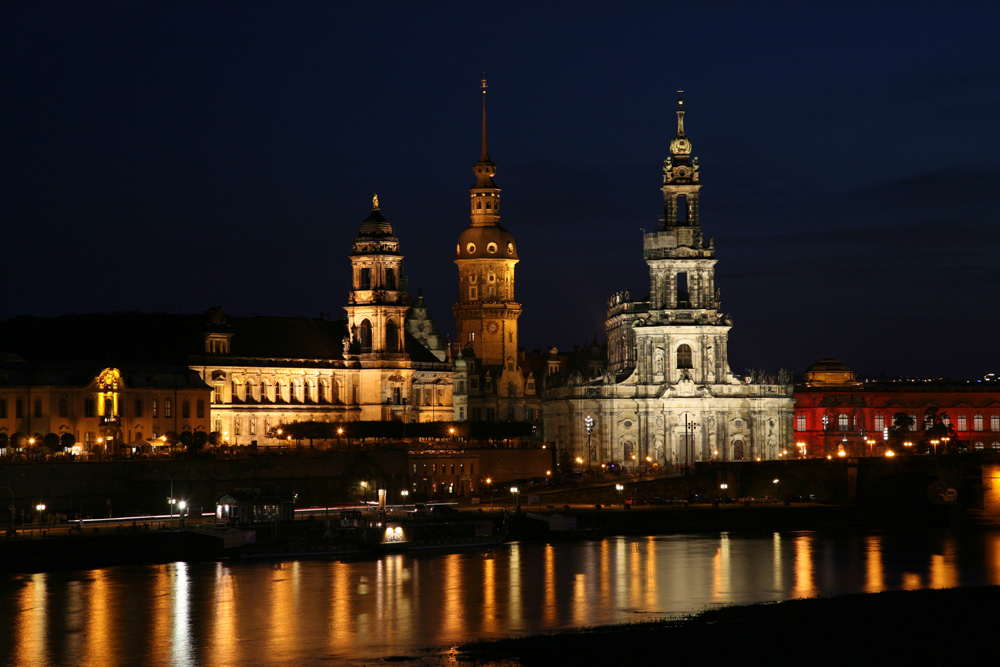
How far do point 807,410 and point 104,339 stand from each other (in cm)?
7069

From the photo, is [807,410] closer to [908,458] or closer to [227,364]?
[908,458]

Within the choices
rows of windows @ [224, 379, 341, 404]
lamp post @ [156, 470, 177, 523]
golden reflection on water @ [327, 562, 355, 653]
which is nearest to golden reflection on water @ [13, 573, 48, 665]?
golden reflection on water @ [327, 562, 355, 653]

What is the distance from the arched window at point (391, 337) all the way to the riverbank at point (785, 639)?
69.2 metres

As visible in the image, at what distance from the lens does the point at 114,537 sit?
93.4m

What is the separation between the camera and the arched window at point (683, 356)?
147375 millimetres

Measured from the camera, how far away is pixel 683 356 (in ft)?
485

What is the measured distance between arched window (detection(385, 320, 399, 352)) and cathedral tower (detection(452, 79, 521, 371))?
2675 cm

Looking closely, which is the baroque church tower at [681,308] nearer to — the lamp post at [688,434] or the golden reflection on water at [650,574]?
the lamp post at [688,434]

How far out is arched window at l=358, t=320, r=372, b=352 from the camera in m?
142

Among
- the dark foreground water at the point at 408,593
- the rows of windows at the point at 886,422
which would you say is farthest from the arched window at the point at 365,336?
the rows of windows at the point at 886,422

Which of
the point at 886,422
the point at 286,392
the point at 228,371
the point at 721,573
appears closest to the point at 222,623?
the point at 721,573

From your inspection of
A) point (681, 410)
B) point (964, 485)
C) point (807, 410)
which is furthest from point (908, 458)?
point (807, 410)

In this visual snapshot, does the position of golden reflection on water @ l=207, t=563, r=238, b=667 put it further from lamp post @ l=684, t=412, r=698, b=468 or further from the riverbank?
lamp post @ l=684, t=412, r=698, b=468

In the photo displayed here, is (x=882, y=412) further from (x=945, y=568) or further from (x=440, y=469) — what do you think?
(x=945, y=568)
